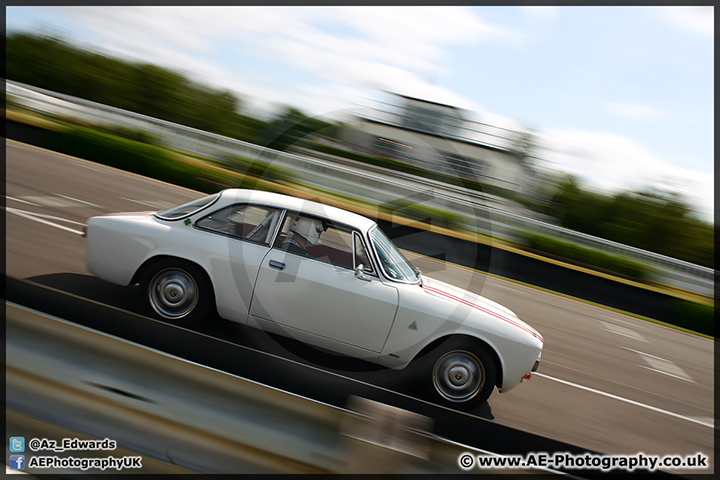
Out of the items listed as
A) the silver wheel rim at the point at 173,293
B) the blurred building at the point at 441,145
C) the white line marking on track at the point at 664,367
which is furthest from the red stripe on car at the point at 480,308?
the blurred building at the point at 441,145

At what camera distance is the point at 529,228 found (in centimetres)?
1614

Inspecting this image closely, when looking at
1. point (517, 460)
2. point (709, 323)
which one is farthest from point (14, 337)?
point (709, 323)

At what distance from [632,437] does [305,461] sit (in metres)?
4.09

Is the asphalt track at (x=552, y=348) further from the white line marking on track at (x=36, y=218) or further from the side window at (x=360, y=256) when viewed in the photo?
the side window at (x=360, y=256)

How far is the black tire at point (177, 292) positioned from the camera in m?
4.36

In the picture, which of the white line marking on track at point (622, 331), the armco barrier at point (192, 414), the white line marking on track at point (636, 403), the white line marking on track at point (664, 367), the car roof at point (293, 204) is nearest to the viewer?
the armco barrier at point (192, 414)

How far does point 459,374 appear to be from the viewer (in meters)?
4.25

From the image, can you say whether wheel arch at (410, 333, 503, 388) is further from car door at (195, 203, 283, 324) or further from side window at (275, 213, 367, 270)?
car door at (195, 203, 283, 324)

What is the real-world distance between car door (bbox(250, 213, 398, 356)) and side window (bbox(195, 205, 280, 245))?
230 mm

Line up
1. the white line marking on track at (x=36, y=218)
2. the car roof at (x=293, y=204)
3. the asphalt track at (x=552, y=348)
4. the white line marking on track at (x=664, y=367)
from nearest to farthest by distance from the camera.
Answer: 1. the car roof at (x=293, y=204)
2. the asphalt track at (x=552, y=348)
3. the white line marking on track at (x=36, y=218)
4. the white line marking on track at (x=664, y=367)

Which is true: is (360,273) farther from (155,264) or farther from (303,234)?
(155,264)

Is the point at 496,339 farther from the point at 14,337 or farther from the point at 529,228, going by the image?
the point at 529,228

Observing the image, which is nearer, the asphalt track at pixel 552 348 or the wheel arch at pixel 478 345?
the wheel arch at pixel 478 345

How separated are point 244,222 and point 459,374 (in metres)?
2.38
